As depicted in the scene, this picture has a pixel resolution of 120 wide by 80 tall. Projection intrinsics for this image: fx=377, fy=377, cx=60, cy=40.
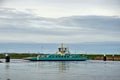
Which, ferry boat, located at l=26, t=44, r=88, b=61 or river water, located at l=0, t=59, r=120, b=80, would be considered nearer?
river water, located at l=0, t=59, r=120, b=80

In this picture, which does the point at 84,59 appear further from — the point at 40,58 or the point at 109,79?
the point at 109,79

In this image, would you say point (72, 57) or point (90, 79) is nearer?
point (90, 79)

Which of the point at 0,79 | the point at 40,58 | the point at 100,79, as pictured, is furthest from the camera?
the point at 40,58

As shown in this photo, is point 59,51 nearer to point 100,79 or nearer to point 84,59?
point 84,59

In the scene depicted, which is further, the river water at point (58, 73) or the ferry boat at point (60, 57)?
the ferry boat at point (60, 57)

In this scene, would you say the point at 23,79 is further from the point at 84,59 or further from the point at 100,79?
the point at 84,59

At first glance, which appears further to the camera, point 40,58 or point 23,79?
point 40,58

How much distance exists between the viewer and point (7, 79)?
5681 cm

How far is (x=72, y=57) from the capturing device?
512 ft

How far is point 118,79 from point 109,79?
1614 millimetres

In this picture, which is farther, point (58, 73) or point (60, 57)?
point (60, 57)

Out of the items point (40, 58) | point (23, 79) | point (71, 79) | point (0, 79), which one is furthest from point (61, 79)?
point (40, 58)

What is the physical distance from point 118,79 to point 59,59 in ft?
308

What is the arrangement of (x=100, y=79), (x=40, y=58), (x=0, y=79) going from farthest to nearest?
(x=40, y=58)
(x=100, y=79)
(x=0, y=79)
